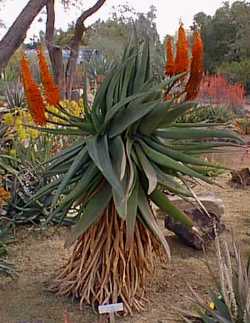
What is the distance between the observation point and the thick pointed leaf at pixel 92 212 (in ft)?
12.2

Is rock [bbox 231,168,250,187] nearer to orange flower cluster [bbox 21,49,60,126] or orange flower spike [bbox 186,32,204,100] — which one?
orange flower spike [bbox 186,32,204,100]

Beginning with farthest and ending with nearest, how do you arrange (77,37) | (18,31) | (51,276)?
(77,37), (18,31), (51,276)

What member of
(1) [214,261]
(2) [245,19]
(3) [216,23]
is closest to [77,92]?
(1) [214,261]

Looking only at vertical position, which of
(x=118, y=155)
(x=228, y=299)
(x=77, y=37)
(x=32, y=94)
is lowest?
(x=228, y=299)

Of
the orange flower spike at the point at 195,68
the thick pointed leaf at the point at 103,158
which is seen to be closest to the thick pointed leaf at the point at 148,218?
the thick pointed leaf at the point at 103,158

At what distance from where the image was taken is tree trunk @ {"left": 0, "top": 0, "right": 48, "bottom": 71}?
19.4 feet

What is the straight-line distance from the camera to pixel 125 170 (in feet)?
12.2

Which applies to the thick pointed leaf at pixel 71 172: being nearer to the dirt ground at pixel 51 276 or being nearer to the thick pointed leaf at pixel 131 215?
the thick pointed leaf at pixel 131 215

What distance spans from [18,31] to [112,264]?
309 centimetres

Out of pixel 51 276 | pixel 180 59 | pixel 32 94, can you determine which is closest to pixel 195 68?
pixel 180 59

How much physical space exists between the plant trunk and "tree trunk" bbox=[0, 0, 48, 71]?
2.65 m

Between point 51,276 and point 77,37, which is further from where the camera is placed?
point 77,37

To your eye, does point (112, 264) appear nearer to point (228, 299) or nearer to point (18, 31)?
point (228, 299)

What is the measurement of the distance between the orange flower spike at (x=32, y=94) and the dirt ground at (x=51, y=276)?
1.33 m
